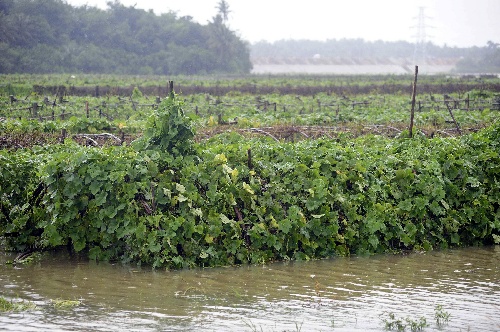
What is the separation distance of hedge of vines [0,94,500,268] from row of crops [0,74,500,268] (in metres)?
0.02

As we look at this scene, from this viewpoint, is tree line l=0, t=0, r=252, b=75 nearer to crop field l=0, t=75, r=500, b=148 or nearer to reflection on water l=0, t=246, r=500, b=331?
crop field l=0, t=75, r=500, b=148

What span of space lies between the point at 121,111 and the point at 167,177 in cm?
1971

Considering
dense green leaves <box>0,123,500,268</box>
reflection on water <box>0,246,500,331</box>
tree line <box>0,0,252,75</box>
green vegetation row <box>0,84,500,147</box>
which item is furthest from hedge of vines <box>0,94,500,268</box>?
tree line <box>0,0,252,75</box>

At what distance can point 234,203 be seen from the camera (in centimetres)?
1112

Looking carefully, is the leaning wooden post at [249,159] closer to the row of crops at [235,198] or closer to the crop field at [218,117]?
the row of crops at [235,198]

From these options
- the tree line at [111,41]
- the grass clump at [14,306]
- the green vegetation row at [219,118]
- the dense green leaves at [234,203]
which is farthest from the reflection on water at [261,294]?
the tree line at [111,41]

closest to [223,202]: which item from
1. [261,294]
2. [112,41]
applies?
[261,294]

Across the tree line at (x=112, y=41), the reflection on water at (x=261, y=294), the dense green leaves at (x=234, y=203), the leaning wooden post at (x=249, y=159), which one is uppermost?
the tree line at (x=112, y=41)

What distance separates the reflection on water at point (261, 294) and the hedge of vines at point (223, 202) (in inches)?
15.0

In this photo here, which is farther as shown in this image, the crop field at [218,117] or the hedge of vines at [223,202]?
the crop field at [218,117]

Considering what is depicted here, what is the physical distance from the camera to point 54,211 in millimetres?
10758

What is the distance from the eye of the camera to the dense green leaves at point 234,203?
1073 cm

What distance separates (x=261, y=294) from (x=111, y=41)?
3093 inches

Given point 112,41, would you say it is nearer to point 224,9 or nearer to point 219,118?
point 224,9
